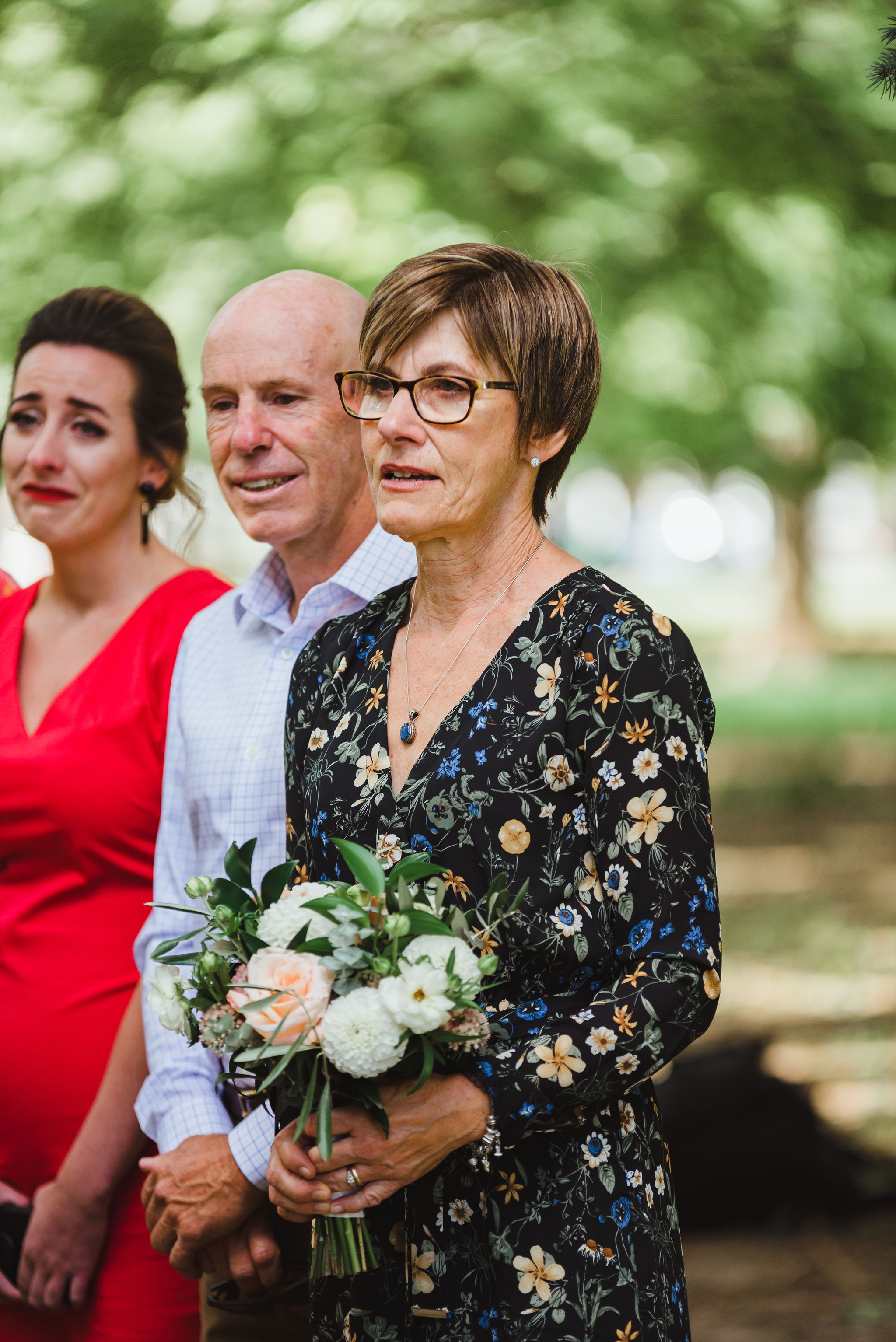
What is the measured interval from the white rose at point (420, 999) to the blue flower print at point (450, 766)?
41 centimetres

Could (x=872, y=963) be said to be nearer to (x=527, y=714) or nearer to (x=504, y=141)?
(x=504, y=141)

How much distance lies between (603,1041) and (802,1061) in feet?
17.5

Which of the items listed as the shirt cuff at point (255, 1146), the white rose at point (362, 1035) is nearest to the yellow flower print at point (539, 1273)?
the white rose at point (362, 1035)

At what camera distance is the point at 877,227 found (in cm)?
775

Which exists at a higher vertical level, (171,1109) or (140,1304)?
(171,1109)

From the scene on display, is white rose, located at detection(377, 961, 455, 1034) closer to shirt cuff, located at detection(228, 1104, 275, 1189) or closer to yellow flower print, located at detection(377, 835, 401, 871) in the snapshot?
yellow flower print, located at detection(377, 835, 401, 871)

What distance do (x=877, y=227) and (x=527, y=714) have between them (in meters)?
6.46

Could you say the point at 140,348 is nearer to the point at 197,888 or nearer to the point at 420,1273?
the point at 197,888

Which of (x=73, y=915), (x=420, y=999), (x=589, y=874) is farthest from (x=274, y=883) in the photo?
(x=73, y=915)

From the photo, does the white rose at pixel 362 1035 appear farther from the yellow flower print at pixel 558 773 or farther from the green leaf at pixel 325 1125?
the yellow flower print at pixel 558 773

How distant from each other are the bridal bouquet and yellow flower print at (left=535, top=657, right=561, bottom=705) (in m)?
0.34

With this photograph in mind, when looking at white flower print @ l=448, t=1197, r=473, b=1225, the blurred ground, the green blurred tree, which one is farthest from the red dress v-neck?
the green blurred tree

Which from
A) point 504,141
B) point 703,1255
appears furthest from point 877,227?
point 703,1255

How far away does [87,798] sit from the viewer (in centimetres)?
317
